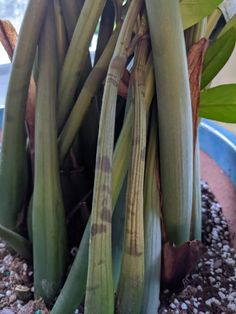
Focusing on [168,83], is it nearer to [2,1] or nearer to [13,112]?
[13,112]

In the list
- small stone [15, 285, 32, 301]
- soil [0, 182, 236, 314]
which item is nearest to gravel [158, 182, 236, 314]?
soil [0, 182, 236, 314]

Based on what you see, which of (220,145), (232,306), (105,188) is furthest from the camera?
(220,145)

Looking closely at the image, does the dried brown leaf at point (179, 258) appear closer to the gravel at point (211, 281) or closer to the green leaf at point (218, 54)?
the gravel at point (211, 281)

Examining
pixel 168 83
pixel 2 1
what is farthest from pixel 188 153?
pixel 2 1

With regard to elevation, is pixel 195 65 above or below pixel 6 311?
above

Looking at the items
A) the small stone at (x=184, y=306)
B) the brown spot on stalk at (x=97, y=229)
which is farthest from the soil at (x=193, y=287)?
the brown spot on stalk at (x=97, y=229)

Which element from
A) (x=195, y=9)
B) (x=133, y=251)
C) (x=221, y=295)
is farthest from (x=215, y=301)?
(x=195, y=9)

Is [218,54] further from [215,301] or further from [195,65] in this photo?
[215,301]
